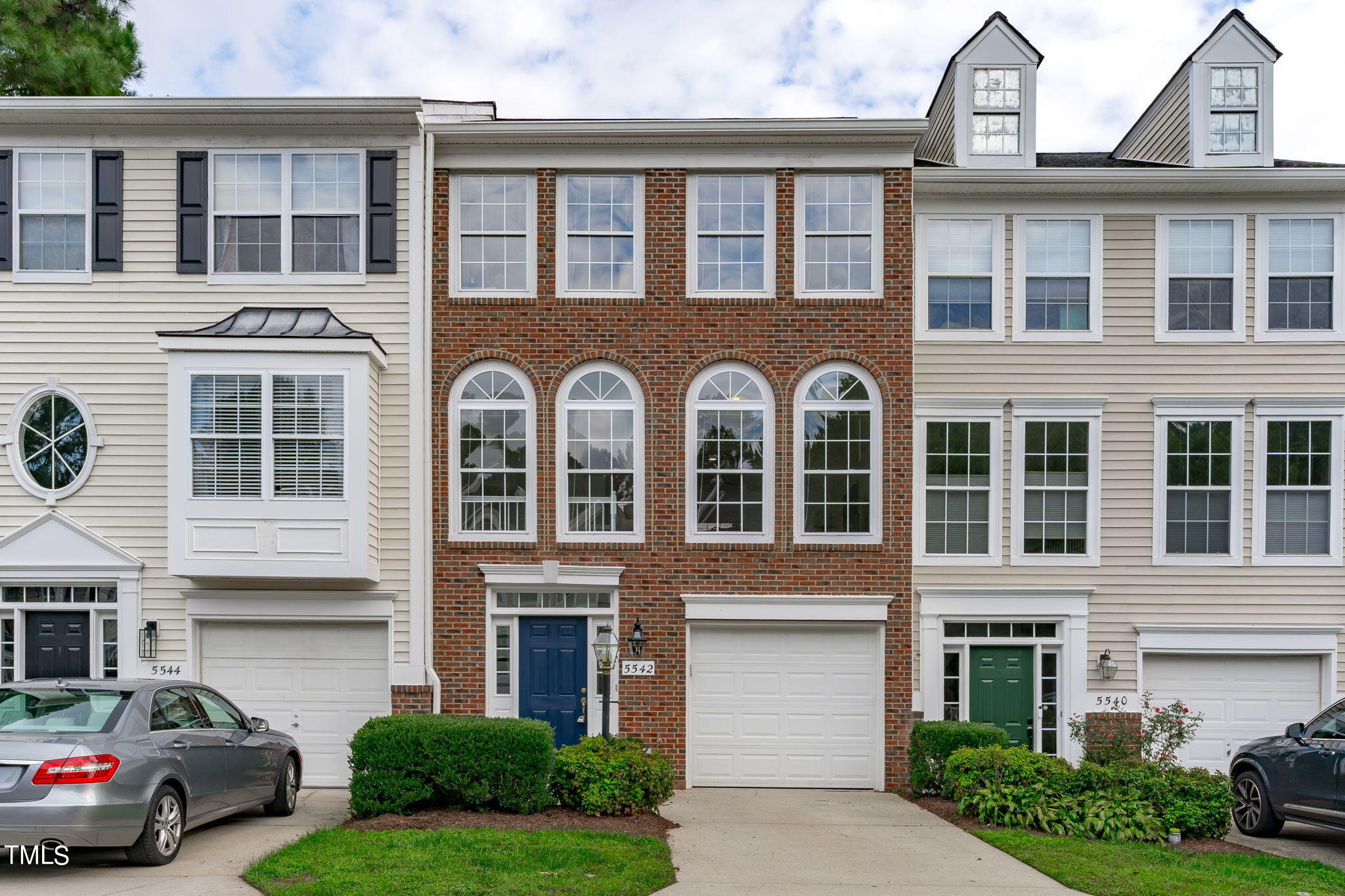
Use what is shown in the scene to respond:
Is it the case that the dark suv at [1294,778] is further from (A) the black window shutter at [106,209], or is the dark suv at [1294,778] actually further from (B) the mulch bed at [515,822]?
(A) the black window shutter at [106,209]

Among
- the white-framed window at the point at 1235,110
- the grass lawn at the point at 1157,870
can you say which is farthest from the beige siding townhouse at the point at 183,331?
the white-framed window at the point at 1235,110

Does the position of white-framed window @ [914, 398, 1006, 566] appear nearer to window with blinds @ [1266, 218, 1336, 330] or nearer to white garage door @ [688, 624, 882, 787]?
white garage door @ [688, 624, 882, 787]

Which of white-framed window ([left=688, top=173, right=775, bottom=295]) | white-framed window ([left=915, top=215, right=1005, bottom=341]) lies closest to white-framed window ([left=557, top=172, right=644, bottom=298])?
white-framed window ([left=688, top=173, right=775, bottom=295])

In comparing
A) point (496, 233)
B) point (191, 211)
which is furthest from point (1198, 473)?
point (191, 211)

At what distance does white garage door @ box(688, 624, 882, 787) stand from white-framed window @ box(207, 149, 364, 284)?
6618mm

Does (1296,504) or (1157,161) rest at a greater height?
(1157,161)

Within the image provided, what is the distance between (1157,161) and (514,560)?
36.0 ft

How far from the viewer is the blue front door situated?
43.8ft

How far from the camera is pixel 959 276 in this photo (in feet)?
46.7

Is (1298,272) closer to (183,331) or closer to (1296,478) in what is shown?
(1296,478)

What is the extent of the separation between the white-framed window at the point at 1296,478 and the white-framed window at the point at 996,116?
4.83 m

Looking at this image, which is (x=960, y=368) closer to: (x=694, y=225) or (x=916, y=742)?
(x=694, y=225)

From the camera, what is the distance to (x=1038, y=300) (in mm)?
14266

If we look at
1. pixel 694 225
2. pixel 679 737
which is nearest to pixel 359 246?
pixel 694 225
